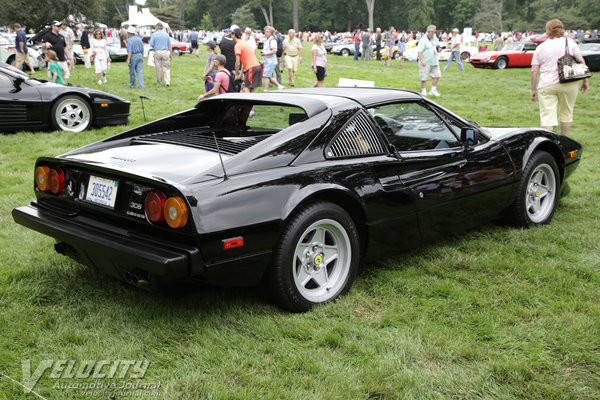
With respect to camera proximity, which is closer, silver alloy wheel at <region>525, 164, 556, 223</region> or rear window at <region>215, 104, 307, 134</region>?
rear window at <region>215, 104, 307, 134</region>

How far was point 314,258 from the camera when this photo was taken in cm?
334

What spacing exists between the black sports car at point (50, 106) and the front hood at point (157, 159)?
6.05m

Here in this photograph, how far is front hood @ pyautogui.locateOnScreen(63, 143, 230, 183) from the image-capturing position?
10.2 feet

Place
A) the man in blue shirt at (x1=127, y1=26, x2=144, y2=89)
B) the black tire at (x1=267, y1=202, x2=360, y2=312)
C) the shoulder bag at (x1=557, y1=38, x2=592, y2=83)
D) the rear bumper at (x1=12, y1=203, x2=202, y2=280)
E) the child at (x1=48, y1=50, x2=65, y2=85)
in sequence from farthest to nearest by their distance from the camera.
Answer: the man in blue shirt at (x1=127, y1=26, x2=144, y2=89) → the child at (x1=48, y1=50, x2=65, y2=85) → the shoulder bag at (x1=557, y1=38, x2=592, y2=83) → the black tire at (x1=267, y1=202, x2=360, y2=312) → the rear bumper at (x1=12, y1=203, x2=202, y2=280)

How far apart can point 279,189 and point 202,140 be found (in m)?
0.96

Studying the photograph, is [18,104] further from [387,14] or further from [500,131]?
[387,14]

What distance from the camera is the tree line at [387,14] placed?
75.8m

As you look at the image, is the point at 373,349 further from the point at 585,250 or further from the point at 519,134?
the point at 519,134

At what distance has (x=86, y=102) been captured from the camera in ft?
31.2

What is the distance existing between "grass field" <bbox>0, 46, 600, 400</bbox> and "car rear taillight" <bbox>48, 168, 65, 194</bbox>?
2.05 feet

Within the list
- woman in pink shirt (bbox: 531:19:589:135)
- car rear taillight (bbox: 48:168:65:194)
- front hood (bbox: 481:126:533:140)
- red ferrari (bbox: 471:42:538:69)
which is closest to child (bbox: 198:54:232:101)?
woman in pink shirt (bbox: 531:19:589:135)

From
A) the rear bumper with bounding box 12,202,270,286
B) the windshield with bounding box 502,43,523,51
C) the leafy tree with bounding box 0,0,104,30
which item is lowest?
the rear bumper with bounding box 12,202,270,286

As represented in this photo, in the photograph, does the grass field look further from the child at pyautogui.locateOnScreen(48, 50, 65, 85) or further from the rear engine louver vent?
the child at pyautogui.locateOnScreen(48, 50, 65, 85)

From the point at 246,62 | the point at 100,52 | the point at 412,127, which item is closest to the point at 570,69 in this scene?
the point at 412,127
